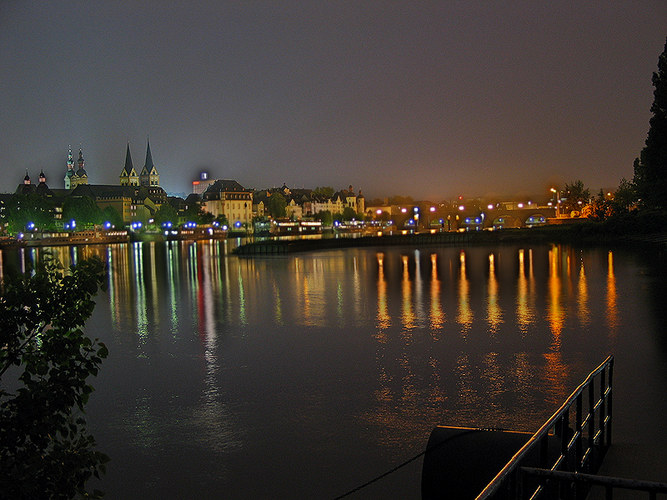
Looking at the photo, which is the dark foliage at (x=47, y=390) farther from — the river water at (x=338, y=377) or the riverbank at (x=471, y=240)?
the riverbank at (x=471, y=240)

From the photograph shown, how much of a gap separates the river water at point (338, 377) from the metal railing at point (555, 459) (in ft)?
3.42

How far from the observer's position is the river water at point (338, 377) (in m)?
9.91

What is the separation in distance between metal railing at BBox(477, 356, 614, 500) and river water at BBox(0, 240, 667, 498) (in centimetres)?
104

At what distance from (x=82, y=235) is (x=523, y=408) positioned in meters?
146

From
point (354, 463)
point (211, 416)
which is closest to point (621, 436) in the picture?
point (354, 463)

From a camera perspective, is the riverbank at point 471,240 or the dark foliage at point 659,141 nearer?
the dark foliage at point 659,141

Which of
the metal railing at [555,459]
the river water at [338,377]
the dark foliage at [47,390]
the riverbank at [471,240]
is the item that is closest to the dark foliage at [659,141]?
the riverbank at [471,240]

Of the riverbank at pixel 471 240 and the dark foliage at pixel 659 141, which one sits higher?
the dark foliage at pixel 659 141

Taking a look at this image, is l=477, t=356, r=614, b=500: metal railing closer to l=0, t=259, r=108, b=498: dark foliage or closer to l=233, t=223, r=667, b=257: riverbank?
l=0, t=259, r=108, b=498: dark foliage

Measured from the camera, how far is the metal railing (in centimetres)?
472

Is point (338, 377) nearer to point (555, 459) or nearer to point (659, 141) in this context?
point (555, 459)

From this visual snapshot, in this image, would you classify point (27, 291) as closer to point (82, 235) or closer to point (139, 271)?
point (139, 271)

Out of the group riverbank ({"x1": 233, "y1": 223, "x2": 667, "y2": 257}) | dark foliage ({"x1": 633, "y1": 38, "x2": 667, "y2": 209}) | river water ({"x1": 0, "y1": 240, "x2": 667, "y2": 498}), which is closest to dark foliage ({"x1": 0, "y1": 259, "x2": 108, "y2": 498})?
river water ({"x1": 0, "y1": 240, "x2": 667, "y2": 498})

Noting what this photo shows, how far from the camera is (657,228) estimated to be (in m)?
71.7
